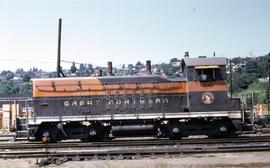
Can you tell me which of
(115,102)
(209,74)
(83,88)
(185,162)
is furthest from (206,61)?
(185,162)

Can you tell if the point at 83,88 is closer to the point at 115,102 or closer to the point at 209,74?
A: the point at 115,102

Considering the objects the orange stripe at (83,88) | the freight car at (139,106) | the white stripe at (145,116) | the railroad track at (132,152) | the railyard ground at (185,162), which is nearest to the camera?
the railyard ground at (185,162)

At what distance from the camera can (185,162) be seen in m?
13.3

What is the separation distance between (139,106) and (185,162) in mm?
7517

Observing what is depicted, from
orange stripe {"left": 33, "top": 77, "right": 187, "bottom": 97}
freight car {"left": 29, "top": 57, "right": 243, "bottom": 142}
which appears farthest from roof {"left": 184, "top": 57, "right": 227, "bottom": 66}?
orange stripe {"left": 33, "top": 77, "right": 187, "bottom": 97}

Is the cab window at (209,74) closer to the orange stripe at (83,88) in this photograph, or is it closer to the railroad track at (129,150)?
the orange stripe at (83,88)

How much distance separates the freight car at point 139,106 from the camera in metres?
19.9

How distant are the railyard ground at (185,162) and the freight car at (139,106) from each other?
198 inches

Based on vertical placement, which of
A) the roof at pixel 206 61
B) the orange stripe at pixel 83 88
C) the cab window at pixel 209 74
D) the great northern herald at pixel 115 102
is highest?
the roof at pixel 206 61

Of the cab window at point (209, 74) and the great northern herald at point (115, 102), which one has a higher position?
the cab window at point (209, 74)

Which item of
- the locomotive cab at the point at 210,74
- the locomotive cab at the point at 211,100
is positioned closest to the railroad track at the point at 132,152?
the locomotive cab at the point at 211,100

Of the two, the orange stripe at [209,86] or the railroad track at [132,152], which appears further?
the orange stripe at [209,86]

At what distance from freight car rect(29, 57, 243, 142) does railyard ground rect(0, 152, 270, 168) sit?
16.5 ft

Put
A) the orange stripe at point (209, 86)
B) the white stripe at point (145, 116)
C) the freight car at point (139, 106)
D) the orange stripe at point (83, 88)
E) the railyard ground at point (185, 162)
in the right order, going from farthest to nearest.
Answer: the orange stripe at point (83, 88) < the orange stripe at point (209, 86) < the freight car at point (139, 106) < the white stripe at point (145, 116) < the railyard ground at point (185, 162)
